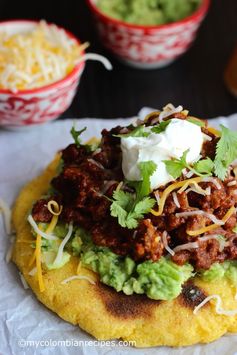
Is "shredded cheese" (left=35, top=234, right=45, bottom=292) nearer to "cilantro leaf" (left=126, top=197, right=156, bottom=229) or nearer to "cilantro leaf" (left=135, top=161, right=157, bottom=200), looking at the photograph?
"cilantro leaf" (left=126, top=197, right=156, bottom=229)

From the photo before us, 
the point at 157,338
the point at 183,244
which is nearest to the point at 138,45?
the point at 183,244

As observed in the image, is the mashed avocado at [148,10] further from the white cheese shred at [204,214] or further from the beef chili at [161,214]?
the white cheese shred at [204,214]

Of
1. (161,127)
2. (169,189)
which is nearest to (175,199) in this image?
(169,189)

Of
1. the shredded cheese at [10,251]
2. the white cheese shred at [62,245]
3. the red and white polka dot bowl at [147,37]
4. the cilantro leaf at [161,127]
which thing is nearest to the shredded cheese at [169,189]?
the cilantro leaf at [161,127]

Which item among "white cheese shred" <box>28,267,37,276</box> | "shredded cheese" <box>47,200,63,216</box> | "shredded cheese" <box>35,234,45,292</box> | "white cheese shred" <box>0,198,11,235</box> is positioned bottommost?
"white cheese shred" <box>0,198,11,235</box>

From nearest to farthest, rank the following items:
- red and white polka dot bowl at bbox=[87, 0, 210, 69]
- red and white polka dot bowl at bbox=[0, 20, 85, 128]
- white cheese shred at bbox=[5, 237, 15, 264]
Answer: white cheese shred at bbox=[5, 237, 15, 264], red and white polka dot bowl at bbox=[0, 20, 85, 128], red and white polka dot bowl at bbox=[87, 0, 210, 69]

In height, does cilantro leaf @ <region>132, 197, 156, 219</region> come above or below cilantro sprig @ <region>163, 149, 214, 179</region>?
below

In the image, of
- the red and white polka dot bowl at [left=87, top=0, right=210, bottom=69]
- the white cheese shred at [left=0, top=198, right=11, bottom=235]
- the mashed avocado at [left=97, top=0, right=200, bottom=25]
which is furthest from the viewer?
the mashed avocado at [left=97, top=0, right=200, bottom=25]

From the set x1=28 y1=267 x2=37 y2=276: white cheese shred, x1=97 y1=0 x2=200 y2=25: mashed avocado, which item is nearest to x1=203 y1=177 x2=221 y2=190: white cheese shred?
x1=28 y1=267 x2=37 y2=276: white cheese shred
